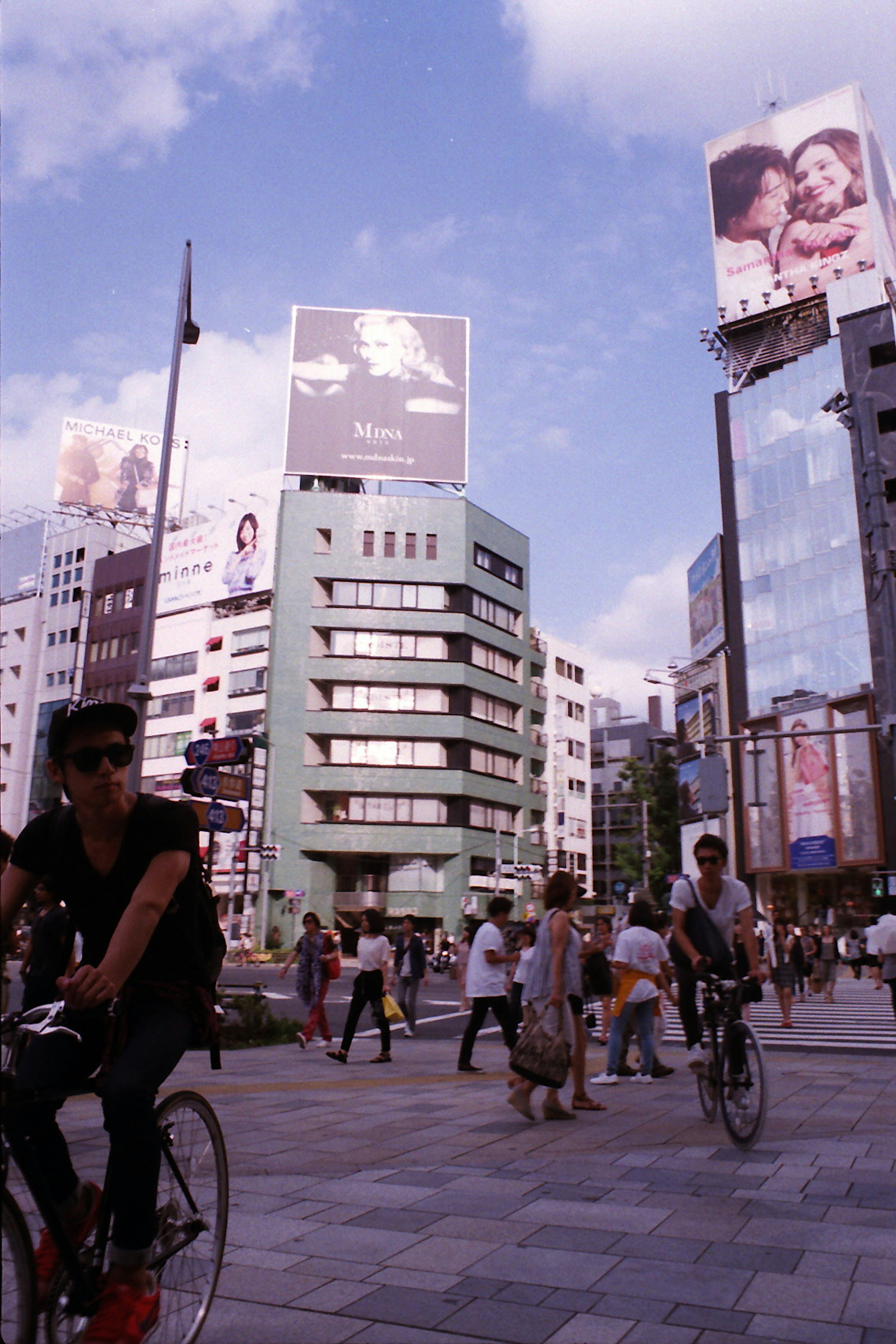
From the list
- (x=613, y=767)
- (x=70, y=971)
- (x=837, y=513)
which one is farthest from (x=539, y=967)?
(x=613, y=767)

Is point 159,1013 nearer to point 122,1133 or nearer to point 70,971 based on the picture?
point 122,1133

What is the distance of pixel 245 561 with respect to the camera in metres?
68.1

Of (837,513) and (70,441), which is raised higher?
(70,441)

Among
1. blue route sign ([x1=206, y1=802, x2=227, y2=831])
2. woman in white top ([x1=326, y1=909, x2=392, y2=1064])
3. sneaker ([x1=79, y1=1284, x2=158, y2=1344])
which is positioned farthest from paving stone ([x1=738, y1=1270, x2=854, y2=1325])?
blue route sign ([x1=206, y1=802, x2=227, y2=831])

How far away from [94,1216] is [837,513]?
58360 millimetres

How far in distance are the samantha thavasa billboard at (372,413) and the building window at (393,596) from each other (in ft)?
20.8

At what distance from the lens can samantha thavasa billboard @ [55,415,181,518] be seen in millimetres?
80000

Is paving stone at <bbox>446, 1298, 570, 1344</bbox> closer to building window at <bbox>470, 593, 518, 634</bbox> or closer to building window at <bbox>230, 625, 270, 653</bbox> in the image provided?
building window at <bbox>470, 593, 518, 634</bbox>

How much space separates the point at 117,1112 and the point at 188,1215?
0.71 metres

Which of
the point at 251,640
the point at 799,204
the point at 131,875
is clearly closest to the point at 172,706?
the point at 251,640

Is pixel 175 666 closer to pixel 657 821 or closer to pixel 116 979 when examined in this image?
pixel 657 821

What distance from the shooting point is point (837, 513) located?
56.6 metres

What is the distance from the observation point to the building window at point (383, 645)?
210 ft

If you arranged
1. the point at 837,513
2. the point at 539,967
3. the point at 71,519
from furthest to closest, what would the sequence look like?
the point at 71,519
the point at 837,513
the point at 539,967
